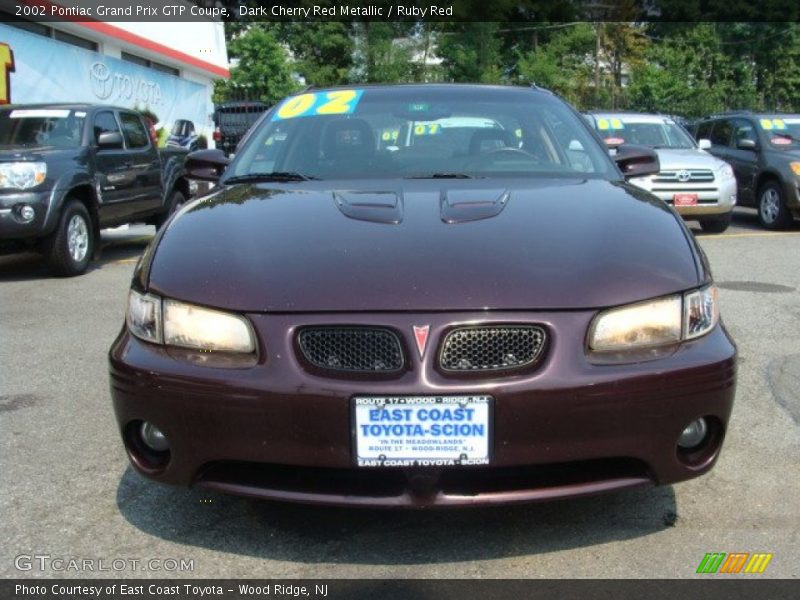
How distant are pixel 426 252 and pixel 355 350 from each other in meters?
0.43

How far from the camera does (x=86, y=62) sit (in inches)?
821

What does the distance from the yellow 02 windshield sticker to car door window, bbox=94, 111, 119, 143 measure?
220 inches

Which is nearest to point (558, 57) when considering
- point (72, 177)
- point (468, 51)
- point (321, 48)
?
point (468, 51)

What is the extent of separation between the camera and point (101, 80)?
21719 mm

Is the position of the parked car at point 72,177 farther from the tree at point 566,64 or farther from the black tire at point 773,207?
the tree at point 566,64

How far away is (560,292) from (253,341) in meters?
0.90

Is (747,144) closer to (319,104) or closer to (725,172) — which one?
(725,172)

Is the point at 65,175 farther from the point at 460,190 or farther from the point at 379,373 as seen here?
the point at 379,373

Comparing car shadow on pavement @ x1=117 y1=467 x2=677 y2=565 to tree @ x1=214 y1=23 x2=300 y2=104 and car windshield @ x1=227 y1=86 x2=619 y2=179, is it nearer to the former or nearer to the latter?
car windshield @ x1=227 y1=86 x2=619 y2=179

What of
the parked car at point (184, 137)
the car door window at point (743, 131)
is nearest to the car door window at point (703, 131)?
the car door window at point (743, 131)

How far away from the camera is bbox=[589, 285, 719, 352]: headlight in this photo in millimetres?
2590

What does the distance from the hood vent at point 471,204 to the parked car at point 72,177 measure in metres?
6.11

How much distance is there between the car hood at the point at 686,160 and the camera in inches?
451

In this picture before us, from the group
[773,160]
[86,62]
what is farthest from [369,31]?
[773,160]
